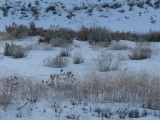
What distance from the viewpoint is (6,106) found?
20.9 feet

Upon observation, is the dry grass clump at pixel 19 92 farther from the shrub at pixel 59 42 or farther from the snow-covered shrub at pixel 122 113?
the shrub at pixel 59 42

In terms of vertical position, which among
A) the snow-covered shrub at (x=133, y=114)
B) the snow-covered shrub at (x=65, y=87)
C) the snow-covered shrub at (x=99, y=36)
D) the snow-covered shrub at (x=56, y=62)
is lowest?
the snow-covered shrub at (x=99, y=36)

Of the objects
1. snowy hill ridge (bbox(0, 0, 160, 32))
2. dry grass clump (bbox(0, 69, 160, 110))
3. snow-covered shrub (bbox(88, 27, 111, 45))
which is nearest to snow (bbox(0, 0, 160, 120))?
snowy hill ridge (bbox(0, 0, 160, 32))

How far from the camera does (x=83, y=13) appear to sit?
2478 centimetres

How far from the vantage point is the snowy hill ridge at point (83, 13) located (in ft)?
76.2

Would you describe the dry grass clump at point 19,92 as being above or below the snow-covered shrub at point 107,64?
above

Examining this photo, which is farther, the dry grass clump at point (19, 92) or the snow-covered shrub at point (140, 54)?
A: the snow-covered shrub at point (140, 54)

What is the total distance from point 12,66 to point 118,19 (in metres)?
15.0

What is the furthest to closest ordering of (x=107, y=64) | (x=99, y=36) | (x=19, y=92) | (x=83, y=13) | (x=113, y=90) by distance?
(x=83, y=13) → (x=99, y=36) → (x=107, y=64) → (x=113, y=90) → (x=19, y=92)

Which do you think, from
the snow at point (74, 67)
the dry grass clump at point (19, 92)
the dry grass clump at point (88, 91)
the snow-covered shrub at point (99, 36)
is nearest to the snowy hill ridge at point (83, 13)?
the snow at point (74, 67)

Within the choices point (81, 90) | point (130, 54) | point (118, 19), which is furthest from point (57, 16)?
point (81, 90)

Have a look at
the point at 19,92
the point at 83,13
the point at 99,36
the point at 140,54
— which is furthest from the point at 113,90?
the point at 83,13

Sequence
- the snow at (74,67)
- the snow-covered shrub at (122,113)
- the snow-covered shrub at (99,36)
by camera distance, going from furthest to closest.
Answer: the snow-covered shrub at (99,36) → the snow at (74,67) → the snow-covered shrub at (122,113)

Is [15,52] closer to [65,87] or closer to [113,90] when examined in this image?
[65,87]
